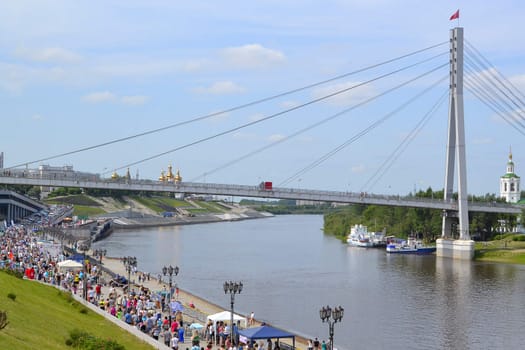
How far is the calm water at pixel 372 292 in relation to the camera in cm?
2350

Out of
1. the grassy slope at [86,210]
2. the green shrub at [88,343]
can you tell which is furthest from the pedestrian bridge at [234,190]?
the grassy slope at [86,210]

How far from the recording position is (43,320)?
1451 centimetres

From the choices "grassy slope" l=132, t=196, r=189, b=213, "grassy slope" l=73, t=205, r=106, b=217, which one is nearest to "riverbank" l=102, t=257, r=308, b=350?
"grassy slope" l=73, t=205, r=106, b=217

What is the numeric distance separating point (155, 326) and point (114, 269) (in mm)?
19169

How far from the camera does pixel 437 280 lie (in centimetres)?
3700

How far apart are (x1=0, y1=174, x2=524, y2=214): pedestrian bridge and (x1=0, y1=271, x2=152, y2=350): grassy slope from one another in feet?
91.1

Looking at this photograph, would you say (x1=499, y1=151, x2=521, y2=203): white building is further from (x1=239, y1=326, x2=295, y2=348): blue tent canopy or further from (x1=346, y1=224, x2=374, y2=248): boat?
(x1=239, y1=326, x2=295, y2=348): blue tent canopy

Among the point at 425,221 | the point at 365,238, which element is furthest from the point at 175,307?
the point at 365,238

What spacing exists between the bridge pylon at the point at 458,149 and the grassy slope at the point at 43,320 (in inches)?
1218

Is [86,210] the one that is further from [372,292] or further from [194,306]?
[194,306]

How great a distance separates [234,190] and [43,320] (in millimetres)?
36268

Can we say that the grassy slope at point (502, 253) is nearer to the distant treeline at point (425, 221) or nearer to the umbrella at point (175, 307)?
the distant treeline at point (425, 221)

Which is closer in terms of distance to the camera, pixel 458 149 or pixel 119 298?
pixel 119 298

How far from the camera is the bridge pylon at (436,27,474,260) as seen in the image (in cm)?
4609
